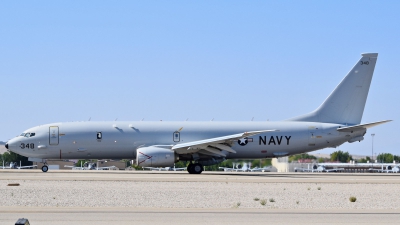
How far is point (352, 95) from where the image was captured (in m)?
44.3

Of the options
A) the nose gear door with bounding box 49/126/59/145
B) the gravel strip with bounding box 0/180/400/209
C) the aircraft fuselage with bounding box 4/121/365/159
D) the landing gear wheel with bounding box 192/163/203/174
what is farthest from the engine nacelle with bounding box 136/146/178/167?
the gravel strip with bounding box 0/180/400/209

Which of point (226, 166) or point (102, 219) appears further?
point (226, 166)

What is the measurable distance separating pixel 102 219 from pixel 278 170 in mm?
40528

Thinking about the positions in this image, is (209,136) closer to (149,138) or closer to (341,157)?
(149,138)

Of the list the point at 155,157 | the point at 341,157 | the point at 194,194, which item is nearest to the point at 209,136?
the point at 155,157

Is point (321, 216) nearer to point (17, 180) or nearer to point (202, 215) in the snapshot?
point (202, 215)

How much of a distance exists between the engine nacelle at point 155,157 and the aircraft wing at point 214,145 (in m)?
0.61

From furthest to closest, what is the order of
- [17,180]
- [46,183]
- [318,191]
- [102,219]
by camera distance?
[17,180] < [46,183] < [318,191] < [102,219]

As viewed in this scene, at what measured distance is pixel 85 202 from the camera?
829 inches

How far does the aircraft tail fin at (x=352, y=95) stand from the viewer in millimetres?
44250

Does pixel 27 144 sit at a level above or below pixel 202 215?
above

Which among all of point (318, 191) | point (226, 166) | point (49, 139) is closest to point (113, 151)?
point (49, 139)

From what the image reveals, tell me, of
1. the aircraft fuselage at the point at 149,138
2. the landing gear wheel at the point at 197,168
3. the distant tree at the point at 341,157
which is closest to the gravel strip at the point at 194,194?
the landing gear wheel at the point at 197,168

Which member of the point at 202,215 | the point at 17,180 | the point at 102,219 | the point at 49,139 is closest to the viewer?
the point at 102,219
